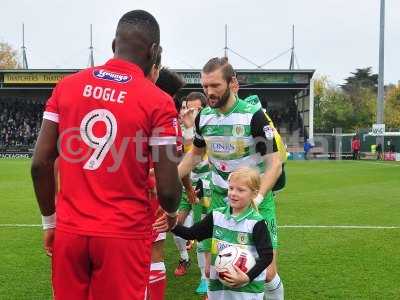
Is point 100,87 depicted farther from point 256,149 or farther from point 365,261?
point 365,261

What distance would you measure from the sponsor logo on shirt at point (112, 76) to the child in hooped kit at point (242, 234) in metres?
1.49

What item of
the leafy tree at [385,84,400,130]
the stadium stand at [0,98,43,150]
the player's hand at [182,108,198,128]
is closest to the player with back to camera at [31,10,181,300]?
the player's hand at [182,108,198,128]

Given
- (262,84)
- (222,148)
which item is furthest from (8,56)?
(222,148)

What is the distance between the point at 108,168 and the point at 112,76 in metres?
0.46

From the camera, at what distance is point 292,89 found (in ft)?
139

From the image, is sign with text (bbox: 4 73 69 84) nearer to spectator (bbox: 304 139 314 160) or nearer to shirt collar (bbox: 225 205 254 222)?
spectator (bbox: 304 139 314 160)

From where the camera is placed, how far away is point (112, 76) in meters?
2.77

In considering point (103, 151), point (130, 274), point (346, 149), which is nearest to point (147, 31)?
point (103, 151)

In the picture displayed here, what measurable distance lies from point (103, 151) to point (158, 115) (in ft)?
1.05

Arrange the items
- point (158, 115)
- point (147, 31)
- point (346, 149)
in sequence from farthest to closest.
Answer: point (346, 149) < point (147, 31) < point (158, 115)

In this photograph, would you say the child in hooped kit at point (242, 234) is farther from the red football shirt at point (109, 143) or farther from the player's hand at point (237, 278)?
the red football shirt at point (109, 143)

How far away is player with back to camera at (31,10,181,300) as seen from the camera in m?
2.69

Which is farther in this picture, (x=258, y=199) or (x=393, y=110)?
(x=393, y=110)

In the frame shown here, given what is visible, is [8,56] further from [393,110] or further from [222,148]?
[222,148]
